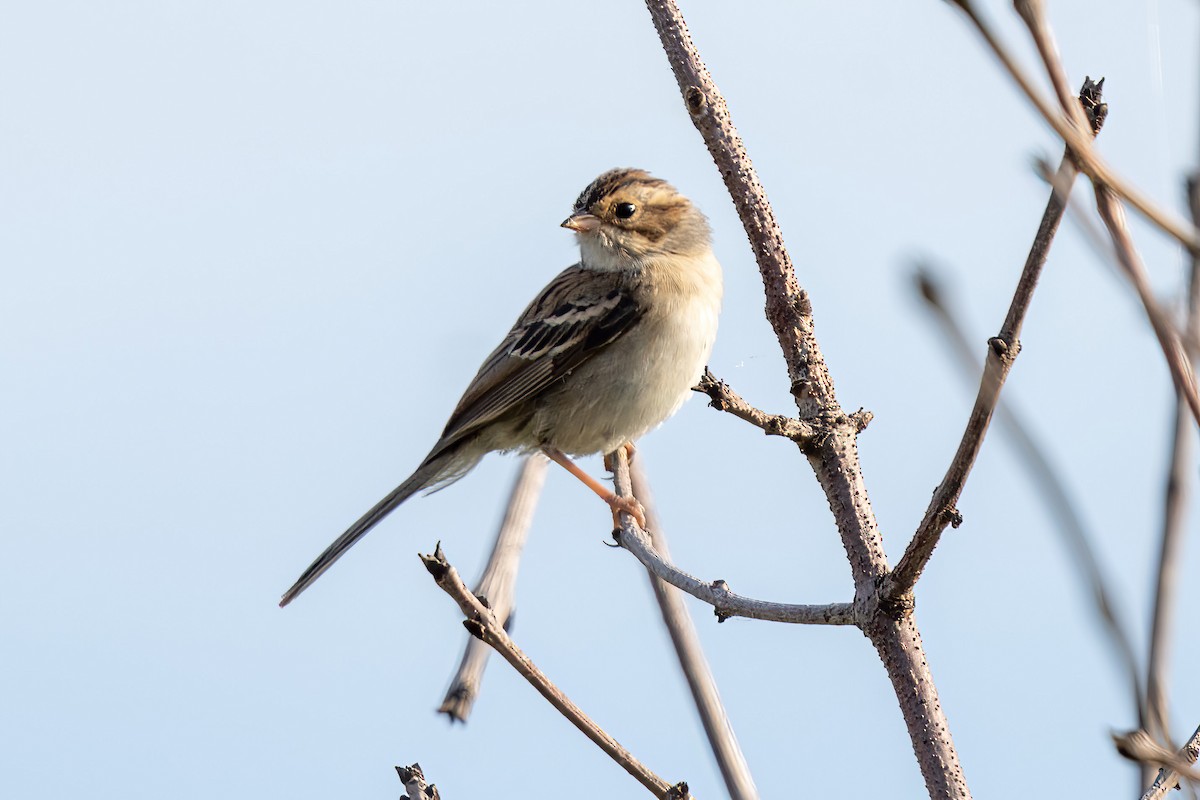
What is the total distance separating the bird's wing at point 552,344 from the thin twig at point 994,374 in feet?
11.7

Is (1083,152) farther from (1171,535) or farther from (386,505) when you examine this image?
(386,505)

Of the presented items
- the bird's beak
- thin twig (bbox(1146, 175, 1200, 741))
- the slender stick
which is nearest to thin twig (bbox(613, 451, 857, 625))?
the slender stick

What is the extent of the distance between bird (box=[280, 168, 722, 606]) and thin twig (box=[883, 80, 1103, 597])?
3.24 meters

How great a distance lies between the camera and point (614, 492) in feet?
19.4

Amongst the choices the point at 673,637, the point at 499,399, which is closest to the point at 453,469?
the point at 499,399

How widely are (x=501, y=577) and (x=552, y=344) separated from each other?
3338 millimetres

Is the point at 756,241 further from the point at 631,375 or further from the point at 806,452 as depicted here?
the point at 631,375

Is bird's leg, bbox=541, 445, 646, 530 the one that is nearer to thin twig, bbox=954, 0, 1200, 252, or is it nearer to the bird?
the bird

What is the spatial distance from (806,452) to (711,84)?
1.15 m

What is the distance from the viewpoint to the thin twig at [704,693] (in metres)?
2.88

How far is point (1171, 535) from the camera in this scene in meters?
1.63

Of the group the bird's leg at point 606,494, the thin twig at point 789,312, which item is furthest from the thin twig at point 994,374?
the bird's leg at point 606,494

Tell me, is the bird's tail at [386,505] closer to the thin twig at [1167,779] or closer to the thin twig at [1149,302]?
the thin twig at [1167,779]

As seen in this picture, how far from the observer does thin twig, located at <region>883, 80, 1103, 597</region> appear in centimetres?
184
